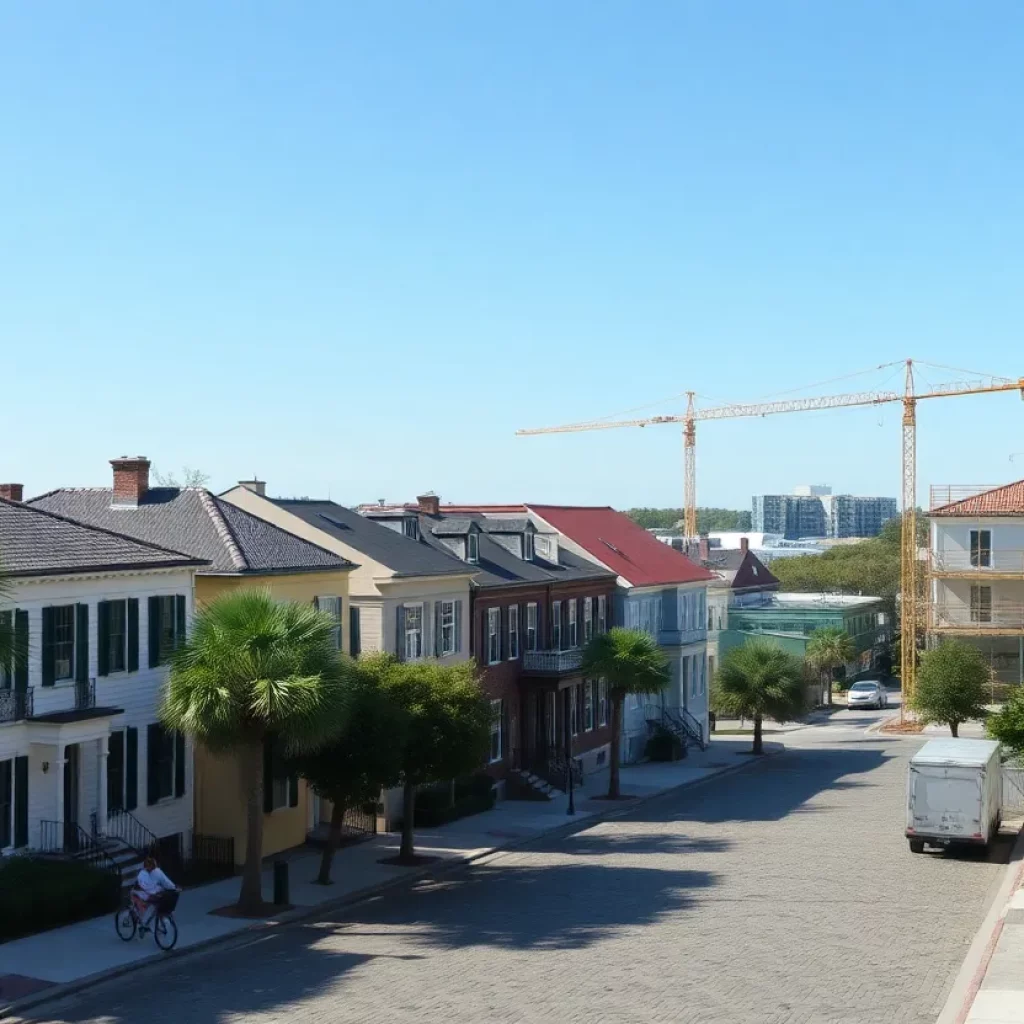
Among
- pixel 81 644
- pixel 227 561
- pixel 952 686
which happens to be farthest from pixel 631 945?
pixel 952 686

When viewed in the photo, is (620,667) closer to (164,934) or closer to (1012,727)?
(1012,727)

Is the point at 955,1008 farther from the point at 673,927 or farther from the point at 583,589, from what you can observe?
the point at 583,589

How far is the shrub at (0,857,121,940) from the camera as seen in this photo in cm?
2559

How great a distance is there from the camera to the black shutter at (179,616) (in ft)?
108

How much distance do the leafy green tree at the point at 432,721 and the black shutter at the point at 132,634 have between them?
5.11 meters

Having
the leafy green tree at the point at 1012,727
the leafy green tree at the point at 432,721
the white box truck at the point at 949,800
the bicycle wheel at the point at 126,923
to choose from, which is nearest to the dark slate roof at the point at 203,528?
the leafy green tree at the point at 432,721

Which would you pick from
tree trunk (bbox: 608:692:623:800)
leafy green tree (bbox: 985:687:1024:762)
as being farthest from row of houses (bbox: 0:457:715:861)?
leafy green tree (bbox: 985:687:1024:762)

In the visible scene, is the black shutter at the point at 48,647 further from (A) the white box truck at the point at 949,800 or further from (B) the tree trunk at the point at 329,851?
(A) the white box truck at the point at 949,800

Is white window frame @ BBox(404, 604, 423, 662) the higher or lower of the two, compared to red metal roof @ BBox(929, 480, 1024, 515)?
lower

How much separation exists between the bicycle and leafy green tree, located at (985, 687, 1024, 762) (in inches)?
877

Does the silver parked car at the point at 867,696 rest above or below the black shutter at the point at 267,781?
below

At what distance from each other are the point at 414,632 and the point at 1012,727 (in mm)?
16791

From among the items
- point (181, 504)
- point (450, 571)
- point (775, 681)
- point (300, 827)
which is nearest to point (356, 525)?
point (450, 571)

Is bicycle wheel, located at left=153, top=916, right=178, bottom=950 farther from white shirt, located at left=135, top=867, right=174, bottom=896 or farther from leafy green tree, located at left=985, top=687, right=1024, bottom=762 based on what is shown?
leafy green tree, located at left=985, top=687, right=1024, bottom=762
